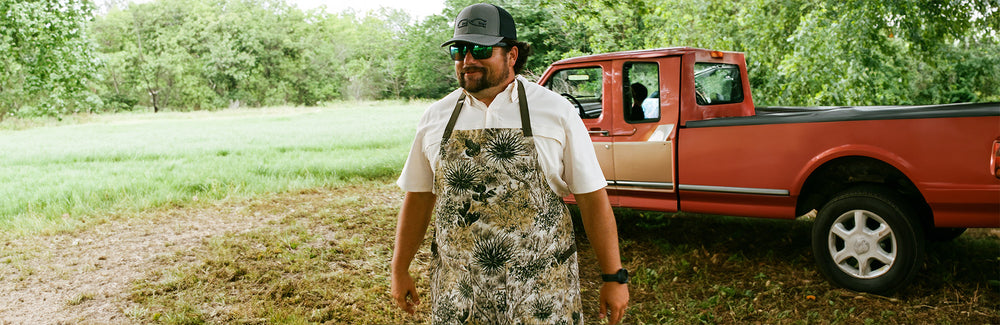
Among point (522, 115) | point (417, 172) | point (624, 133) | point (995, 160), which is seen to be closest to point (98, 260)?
point (624, 133)

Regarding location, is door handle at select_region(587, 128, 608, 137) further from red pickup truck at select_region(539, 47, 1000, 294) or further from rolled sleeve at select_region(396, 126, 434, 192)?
rolled sleeve at select_region(396, 126, 434, 192)

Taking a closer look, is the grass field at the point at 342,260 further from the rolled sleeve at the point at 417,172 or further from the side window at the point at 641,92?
the rolled sleeve at the point at 417,172

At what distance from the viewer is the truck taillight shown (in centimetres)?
390

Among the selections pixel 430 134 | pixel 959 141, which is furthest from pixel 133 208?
pixel 959 141

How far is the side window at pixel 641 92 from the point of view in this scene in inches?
220

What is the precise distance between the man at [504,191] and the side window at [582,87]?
13.0ft

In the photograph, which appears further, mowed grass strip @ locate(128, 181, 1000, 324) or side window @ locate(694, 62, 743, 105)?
side window @ locate(694, 62, 743, 105)

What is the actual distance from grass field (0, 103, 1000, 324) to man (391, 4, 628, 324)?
8.68 ft

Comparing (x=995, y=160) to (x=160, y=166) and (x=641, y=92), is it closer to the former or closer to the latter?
(x=641, y=92)

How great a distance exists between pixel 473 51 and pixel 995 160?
3559mm

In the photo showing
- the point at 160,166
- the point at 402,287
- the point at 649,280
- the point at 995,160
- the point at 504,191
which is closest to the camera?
the point at 504,191

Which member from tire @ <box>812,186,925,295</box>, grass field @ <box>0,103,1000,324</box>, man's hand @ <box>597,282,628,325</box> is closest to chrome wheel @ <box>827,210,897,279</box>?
tire @ <box>812,186,925,295</box>

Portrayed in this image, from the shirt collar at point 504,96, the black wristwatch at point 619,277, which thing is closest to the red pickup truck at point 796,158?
the black wristwatch at point 619,277

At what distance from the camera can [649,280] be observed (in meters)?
5.24
